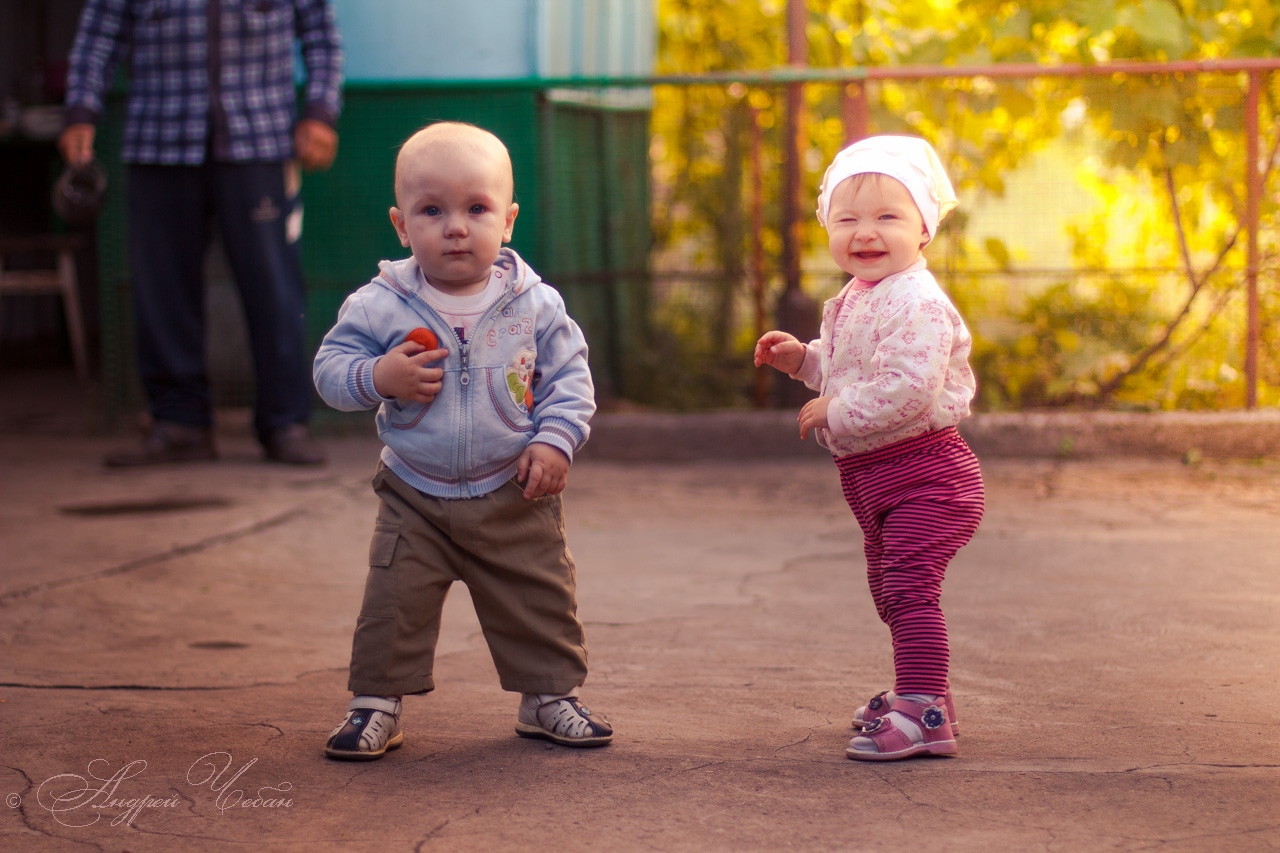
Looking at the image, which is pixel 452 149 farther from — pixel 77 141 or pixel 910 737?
pixel 77 141

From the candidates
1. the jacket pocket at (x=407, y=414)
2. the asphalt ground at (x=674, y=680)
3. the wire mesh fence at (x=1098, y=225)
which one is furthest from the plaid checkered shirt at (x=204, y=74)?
the jacket pocket at (x=407, y=414)

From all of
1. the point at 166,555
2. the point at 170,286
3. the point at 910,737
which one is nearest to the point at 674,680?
the point at 910,737

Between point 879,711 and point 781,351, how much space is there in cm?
74

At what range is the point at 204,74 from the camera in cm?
530

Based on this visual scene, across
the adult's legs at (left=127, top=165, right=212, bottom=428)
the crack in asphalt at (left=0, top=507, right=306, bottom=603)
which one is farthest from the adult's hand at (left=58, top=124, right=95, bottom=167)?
the crack in asphalt at (left=0, top=507, right=306, bottom=603)

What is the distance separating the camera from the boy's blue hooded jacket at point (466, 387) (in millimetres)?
2537

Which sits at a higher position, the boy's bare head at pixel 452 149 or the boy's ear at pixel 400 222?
the boy's bare head at pixel 452 149

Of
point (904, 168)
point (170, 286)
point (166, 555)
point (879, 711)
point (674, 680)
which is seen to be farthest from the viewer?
point (170, 286)

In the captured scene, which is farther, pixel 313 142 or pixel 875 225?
pixel 313 142

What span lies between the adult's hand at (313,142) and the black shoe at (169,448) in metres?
1.20

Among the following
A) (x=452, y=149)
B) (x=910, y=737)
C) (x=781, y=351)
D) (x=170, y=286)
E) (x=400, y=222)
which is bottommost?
(x=910, y=737)

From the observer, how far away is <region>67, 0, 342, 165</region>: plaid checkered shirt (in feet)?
17.4

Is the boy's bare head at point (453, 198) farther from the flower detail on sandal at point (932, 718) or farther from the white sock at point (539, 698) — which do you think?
the flower detail on sandal at point (932, 718)

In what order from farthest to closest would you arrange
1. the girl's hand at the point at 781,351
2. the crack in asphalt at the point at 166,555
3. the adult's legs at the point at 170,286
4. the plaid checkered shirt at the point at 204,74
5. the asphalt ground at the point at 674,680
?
the adult's legs at the point at 170,286
the plaid checkered shirt at the point at 204,74
the crack in asphalt at the point at 166,555
the girl's hand at the point at 781,351
the asphalt ground at the point at 674,680
